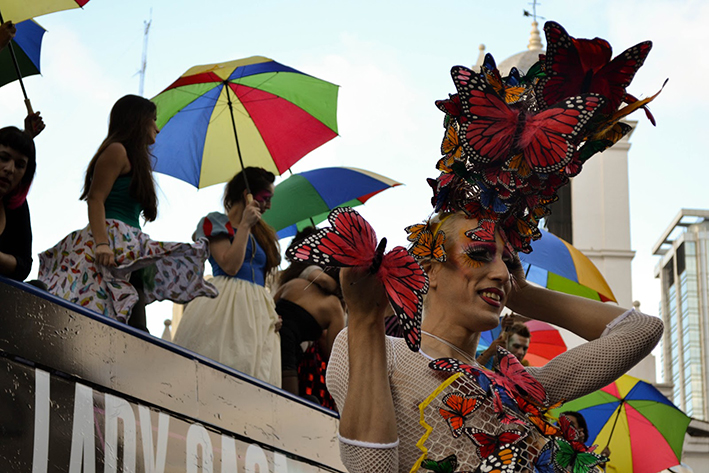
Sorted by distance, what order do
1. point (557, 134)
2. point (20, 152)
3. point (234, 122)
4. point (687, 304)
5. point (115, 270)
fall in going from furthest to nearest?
1. point (687, 304)
2. point (234, 122)
3. point (115, 270)
4. point (20, 152)
5. point (557, 134)

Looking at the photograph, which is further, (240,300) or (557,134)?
(240,300)

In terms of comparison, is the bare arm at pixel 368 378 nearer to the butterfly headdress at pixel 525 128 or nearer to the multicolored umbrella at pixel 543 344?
the butterfly headdress at pixel 525 128

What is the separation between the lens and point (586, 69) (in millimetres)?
2959

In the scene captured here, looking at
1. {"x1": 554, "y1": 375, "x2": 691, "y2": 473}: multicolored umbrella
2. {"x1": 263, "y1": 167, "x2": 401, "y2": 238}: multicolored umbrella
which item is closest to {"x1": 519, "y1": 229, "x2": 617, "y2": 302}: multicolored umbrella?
{"x1": 554, "y1": 375, "x2": 691, "y2": 473}: multicolored umbrella

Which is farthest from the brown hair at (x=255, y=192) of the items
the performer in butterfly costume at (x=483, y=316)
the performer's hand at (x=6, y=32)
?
the performer in butterfly costume at (x=483, y=316)

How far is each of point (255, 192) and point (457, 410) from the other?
140 inches

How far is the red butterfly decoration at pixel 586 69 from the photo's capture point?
2953 millimetres

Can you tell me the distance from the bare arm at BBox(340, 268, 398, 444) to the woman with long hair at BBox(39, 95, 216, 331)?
2460 mm

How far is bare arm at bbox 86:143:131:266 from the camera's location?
4.74 m

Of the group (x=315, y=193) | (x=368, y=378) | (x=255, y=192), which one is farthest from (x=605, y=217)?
(x=368, y=378)

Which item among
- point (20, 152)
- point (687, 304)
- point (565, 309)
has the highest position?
point (687, 304)

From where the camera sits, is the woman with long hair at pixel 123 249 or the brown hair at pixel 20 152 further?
the woman with long hair at pixel 123 249

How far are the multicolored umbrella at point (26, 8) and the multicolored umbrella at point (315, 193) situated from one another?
2958 millimetres

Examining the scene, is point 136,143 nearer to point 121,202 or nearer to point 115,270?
point 121,202
